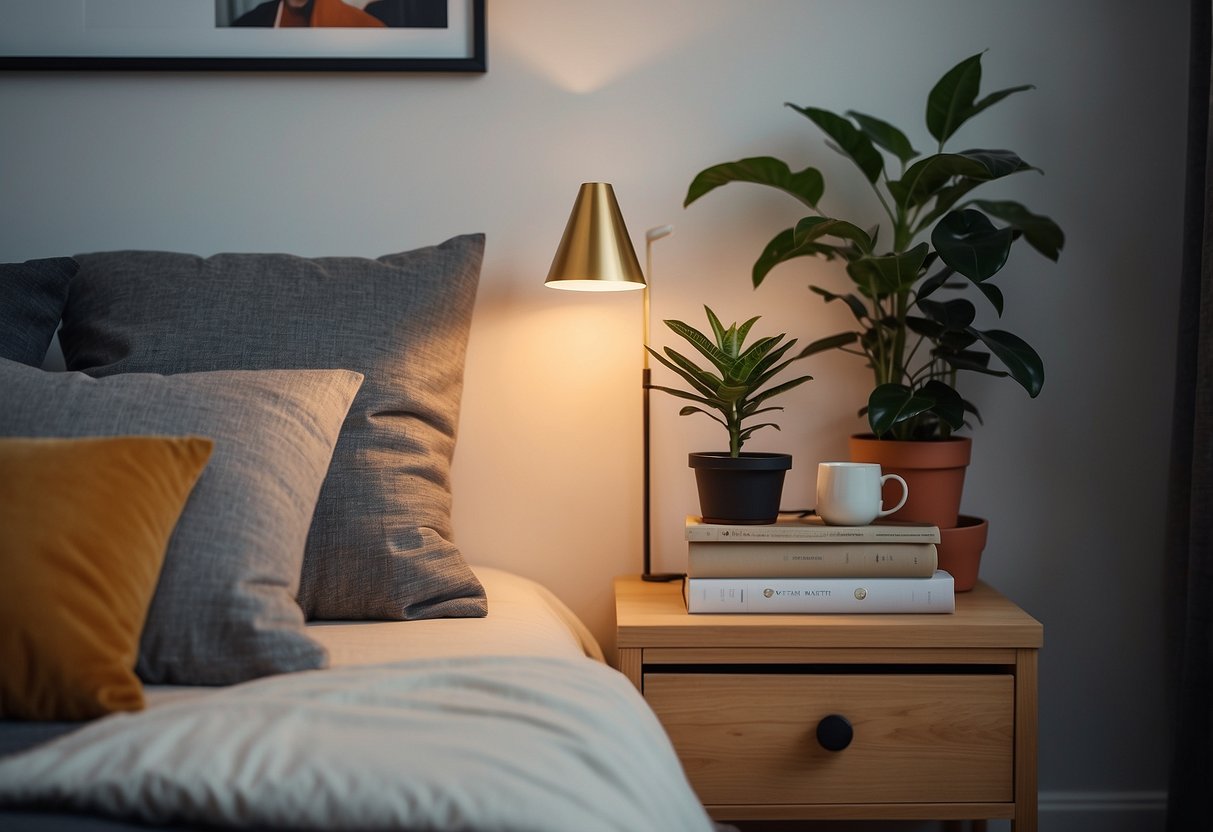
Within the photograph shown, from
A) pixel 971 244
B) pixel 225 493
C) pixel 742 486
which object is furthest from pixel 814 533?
pixel 225 493

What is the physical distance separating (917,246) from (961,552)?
0.49m

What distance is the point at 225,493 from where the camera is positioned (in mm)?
1088

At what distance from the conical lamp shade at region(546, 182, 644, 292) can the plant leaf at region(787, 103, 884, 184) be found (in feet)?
1.17

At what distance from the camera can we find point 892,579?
145 cm

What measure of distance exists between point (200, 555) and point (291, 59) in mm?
1051

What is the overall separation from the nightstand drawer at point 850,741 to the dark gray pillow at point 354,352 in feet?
1.22

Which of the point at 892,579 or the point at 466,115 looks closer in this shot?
the point at 892,579

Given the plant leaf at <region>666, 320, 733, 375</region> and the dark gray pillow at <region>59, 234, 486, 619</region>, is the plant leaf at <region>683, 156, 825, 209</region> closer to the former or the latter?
the plant leaf at <region>666, 320, 733, 375</region>

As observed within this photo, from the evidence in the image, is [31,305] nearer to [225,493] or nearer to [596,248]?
[225,493]

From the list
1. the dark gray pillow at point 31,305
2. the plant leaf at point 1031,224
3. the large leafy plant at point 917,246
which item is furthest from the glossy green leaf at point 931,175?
the dark gray pillow at point 31,305

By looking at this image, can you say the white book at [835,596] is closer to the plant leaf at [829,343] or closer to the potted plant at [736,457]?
the potted plant at [736,457]

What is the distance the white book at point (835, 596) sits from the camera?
1.44 m

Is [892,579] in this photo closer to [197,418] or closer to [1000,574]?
[1000,574]

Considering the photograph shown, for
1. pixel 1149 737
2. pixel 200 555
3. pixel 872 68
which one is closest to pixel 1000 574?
pixel 1149 737
